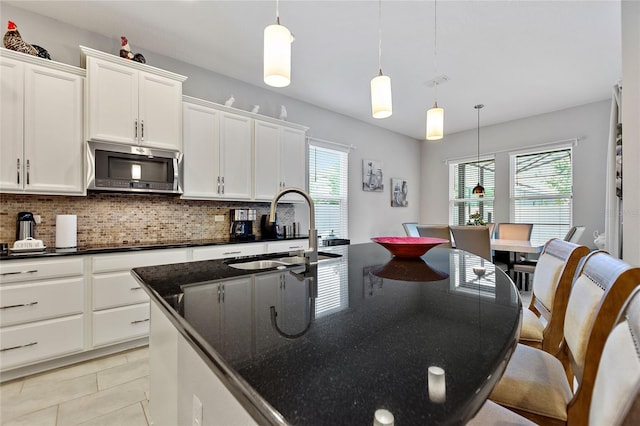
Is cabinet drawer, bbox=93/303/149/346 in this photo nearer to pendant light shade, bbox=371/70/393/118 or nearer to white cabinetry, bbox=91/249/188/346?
white cabinetry, bbox=91/249/188/346

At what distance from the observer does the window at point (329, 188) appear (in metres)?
4.58

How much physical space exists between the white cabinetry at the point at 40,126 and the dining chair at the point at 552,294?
11.0ft

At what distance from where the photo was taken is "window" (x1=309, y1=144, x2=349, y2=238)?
4.58m

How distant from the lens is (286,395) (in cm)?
39

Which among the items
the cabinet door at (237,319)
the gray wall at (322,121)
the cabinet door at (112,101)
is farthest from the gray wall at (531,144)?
the cabinet door at (237,319)

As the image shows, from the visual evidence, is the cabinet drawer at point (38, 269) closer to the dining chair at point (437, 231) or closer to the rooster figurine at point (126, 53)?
the rooster figurine at point (126, 53)

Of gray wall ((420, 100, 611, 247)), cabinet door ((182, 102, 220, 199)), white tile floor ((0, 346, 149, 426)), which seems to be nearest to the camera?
white tile floor ((0, 346, 149, 426))

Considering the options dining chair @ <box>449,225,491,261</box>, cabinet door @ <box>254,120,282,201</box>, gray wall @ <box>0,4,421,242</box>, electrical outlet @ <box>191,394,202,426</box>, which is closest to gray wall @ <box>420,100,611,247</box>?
gray wall @ <box>0,4,421,242</box>

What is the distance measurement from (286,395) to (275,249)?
3.05 meters

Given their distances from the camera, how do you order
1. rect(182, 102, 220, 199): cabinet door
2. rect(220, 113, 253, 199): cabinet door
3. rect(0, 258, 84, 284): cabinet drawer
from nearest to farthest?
rect(0, 258, 84, 284): cabinet drawer < rect(182, 102, 220, 199): cabinet door < rect(220, 113, 253, 199): cabinet door

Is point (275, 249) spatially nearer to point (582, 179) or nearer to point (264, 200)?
point (264, 200)

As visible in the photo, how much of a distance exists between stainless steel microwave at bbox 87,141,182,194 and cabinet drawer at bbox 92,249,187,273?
2.02 ft

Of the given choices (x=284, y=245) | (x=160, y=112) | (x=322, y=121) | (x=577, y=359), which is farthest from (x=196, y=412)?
(x=322, y=121)

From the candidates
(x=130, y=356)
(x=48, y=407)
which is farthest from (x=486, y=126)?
(x=48, y=407)
